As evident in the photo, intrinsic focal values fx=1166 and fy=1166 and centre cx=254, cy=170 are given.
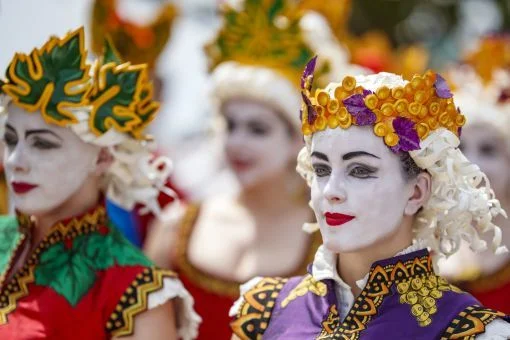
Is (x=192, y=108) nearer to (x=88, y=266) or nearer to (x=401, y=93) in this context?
(x=88, y=266)

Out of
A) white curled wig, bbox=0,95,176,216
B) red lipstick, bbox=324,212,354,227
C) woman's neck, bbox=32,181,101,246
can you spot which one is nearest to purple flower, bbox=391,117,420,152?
red lipstick, bbox=324,212,354,227

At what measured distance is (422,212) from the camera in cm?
387

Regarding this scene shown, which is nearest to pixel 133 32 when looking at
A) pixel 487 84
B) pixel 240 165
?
pixel 240 165

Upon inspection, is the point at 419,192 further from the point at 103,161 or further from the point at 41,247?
the point at 41,247

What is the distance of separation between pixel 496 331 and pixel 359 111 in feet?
2.62

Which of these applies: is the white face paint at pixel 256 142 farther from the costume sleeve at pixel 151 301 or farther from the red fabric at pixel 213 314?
the costume sleeve at pixel 151 301

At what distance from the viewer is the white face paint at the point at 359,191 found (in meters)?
3.66

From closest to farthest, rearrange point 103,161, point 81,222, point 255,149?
1. point 81,222
2. point 103,161
3. point 255,149

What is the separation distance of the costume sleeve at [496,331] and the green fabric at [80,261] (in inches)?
52.6

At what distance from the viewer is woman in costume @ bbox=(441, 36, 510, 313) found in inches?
237

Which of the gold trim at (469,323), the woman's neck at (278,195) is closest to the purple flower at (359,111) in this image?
the gold trim at (469,323)

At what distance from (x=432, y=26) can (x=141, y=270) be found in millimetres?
10803

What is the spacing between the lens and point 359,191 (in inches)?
144

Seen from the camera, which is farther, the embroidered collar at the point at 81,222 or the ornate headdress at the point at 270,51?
the ornate headdress at the point at 270,51
